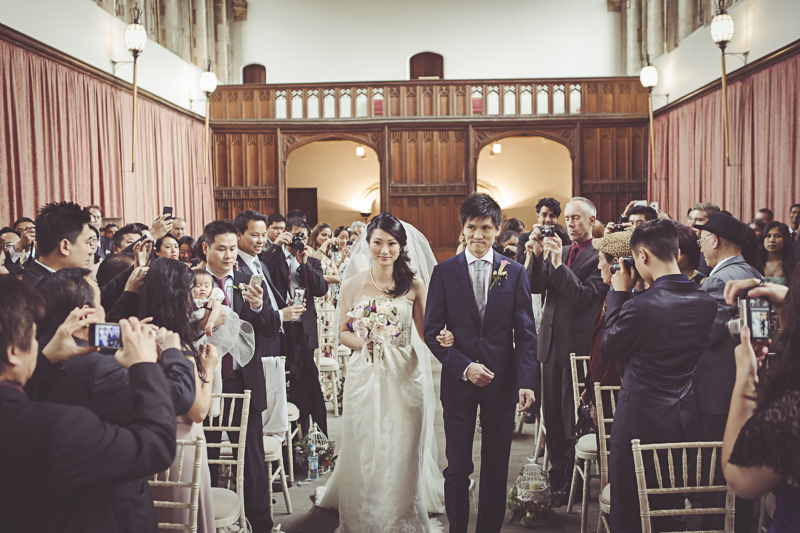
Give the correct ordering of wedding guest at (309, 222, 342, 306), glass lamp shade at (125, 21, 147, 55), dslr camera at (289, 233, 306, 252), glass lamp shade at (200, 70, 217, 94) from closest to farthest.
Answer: dslr camera at (289, 233, 306, 252), wedding guest at (309, 222, 342, 306), glass lamp shade at (125, 21, 147, 55), glass lamp shade at (200, 70, 217, 94)

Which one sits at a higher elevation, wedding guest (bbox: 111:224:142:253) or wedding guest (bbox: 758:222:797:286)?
wedding guest (bbox: 111:224:142:253)

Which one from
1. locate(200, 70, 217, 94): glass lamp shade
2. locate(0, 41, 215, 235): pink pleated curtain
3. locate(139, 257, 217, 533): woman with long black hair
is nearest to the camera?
locate(139, 257, 217, 533): woman with long black hair

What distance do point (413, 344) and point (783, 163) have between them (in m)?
6.91

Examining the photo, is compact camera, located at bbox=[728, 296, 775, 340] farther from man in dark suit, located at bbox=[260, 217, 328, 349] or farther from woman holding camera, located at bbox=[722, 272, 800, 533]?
man in dark suit, located at bbox=[260, 217, 328, 349]

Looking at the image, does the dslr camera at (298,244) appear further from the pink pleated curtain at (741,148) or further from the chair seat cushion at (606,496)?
the pink pleated curtain at (741,148)

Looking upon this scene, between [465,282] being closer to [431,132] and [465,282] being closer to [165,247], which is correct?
[165,247]

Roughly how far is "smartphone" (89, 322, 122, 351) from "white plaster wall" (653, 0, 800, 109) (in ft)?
28.2

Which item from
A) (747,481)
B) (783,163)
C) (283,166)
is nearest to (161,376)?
(747,481)

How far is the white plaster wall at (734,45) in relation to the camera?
24.7 feet

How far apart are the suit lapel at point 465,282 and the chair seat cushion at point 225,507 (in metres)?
1.34

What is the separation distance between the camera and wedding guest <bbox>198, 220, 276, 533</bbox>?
293 cm

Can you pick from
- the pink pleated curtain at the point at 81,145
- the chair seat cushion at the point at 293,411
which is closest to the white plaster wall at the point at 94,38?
the pink pleated curtain at the point at 81,145

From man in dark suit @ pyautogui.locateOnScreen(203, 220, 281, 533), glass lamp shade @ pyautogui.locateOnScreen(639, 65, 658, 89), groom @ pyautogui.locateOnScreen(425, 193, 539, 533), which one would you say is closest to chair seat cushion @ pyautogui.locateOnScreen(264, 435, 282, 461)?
man in dark suit @ pyautogui.locateOnScreen(203, 220, 281, 533)

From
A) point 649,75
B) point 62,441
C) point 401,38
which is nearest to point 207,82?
point 401,38
